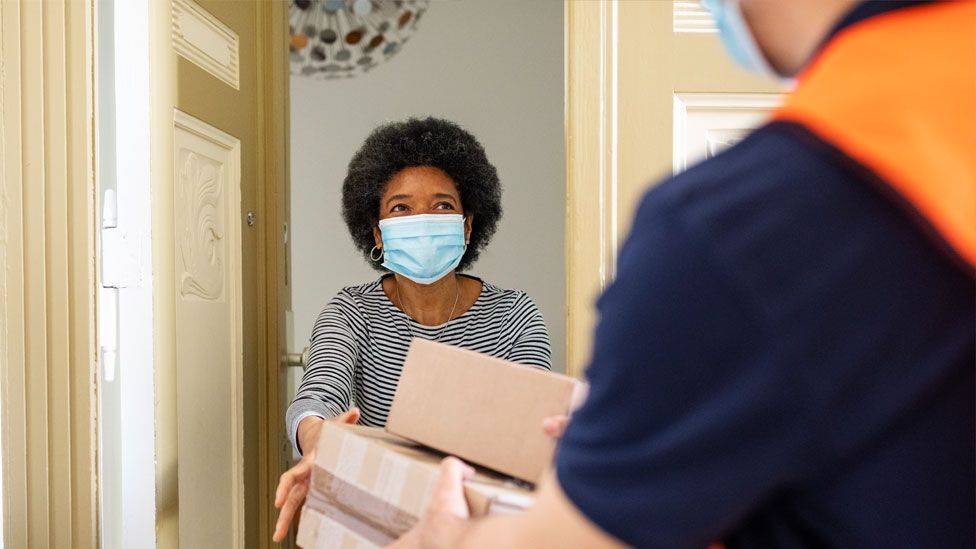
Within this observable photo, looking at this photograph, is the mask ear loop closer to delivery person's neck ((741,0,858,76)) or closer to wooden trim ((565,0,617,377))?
wooden trim ((565,0,617,377))

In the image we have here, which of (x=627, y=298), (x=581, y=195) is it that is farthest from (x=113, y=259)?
(x=627, y=298)

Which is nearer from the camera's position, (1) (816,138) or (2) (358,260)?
(1) (816,138)

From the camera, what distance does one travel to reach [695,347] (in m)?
0.39

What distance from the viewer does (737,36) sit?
1.73 ft

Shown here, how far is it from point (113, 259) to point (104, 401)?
9.6 inches

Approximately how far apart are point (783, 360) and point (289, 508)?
1.04 meters

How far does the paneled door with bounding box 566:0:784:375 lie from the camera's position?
1.69 metres

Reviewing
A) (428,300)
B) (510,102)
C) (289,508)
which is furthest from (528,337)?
(510,102)

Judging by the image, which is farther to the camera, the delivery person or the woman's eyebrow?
the woman's eyebrow

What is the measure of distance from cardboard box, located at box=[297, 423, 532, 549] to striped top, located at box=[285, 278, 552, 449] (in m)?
0.77

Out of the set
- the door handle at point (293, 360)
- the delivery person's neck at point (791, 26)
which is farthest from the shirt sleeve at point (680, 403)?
the door handle at point (293, 360)

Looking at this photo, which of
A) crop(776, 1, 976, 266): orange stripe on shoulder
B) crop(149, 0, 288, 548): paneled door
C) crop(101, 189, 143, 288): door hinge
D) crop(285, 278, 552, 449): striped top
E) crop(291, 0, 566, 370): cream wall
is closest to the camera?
crop(776, 1, 976, 266): orange stripe on shoulder

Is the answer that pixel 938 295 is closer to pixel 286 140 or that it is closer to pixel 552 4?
pixel 286 140

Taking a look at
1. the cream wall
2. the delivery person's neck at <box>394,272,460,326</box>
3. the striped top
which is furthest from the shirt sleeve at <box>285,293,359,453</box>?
the cream wall
